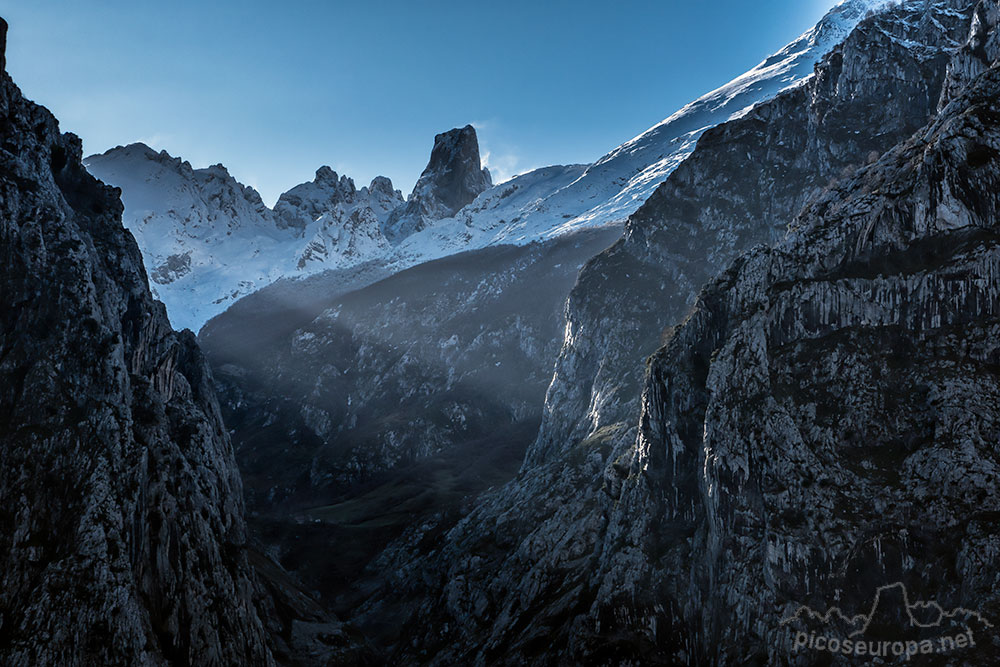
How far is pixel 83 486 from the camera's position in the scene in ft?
156

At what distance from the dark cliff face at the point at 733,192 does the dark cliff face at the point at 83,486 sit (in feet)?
136

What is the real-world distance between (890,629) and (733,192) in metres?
68.5

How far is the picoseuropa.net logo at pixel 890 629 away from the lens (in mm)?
32062

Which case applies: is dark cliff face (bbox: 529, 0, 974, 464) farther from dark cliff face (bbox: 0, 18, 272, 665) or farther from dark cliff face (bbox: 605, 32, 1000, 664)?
dark cliff face (bbox: 0, 18, 272, 665)

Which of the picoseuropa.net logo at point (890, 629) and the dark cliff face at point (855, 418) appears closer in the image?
the picoseuropa.net logo at point (890, 629)

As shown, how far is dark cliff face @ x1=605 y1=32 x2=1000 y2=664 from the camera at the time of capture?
117ft

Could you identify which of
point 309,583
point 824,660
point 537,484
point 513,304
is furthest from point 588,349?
point 513,304

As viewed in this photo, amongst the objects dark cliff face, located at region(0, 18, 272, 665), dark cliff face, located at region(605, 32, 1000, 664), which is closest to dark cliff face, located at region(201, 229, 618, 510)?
dark cliff face, located at region(0, 18, 272, 665)

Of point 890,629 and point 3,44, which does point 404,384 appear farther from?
point 890,629

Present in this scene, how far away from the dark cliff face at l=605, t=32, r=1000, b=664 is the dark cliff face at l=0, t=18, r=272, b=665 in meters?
32.7

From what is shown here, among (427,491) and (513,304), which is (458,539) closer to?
(427,491)

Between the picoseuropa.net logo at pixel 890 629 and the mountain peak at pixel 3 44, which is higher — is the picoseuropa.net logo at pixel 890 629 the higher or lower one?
the lower one

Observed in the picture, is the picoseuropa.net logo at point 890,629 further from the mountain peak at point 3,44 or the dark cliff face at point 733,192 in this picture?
the mountain peak at point 3,44

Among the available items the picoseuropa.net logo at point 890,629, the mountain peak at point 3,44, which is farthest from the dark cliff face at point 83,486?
the picoseuropa.net logo at point 890,629
